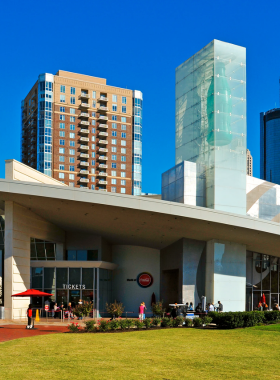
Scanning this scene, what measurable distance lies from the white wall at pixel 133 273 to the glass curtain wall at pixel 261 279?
8989 millimetres

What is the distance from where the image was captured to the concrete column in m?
35.9

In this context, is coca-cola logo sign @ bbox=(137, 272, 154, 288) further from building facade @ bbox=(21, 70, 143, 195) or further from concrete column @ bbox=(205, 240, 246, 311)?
building facade @ bbox=(21, 70, 143, 195)

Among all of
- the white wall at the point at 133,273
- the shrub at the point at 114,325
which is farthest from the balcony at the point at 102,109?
the shrub at the point at 114,325

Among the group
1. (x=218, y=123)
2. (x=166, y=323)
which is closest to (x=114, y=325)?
(x=166, y=323)

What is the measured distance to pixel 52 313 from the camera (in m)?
35.1

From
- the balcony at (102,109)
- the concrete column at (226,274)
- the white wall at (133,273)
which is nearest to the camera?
the concrete column at (226,274)

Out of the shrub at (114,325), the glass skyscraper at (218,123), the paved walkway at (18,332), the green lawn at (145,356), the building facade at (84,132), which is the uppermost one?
the building facade at (84,132)

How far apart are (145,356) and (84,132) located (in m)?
104

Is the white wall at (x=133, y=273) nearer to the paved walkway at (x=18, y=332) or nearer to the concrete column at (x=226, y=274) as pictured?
the concrete column at (x=226, y=274)

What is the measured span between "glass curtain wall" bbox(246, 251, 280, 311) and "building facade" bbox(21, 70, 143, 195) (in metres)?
75.5

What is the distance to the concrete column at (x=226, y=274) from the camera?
118 feet

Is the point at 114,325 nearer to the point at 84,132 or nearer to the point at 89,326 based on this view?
the point at 89,326

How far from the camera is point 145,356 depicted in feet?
49.6

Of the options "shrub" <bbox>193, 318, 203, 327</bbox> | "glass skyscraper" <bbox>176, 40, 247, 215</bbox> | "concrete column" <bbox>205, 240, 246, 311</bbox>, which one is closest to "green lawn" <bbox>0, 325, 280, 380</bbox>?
"shrub" <bbox>193, 318, 203, 327</bbox>
